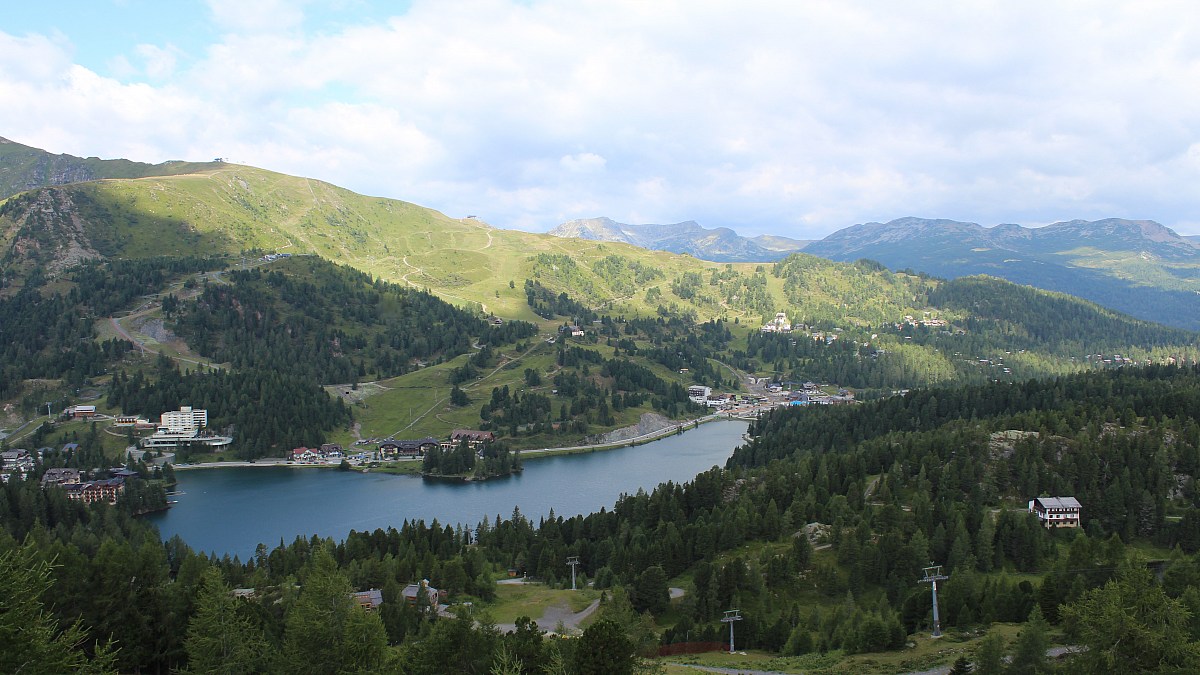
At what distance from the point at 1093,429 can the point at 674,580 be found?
49.7 meters

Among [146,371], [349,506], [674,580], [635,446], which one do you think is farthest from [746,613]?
[146,371]

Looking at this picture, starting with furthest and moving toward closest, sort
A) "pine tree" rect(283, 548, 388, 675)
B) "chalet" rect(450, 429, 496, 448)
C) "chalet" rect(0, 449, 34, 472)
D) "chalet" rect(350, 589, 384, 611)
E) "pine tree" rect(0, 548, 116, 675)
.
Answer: "chalet" rect(450, 429, 496, 448), "chalet" rect(0, 449, 34, 472), "chalet" rect(350, 589, 384, 611), "pine tree" rect(283, 548, 388, 675), "pine tree" rect(0, 548, 116, 675)

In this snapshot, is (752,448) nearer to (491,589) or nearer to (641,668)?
(491,589)

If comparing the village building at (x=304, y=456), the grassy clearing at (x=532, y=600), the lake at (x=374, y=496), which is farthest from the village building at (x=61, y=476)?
the grassy clearing at (x=532, y=600)

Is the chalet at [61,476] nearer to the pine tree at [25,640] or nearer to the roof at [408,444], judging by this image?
the roof at [408,444]

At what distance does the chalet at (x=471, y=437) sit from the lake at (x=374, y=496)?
1169 cm

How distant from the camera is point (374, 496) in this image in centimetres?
11562

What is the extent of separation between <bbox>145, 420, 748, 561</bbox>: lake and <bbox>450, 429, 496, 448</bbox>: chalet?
1169 centimetres

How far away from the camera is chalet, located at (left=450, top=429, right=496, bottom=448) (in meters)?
147

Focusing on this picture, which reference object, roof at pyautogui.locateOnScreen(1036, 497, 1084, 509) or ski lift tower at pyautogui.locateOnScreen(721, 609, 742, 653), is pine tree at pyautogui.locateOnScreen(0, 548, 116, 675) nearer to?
ski lift tower at pyautogui.locateOnScreen(721, 609, 742, 653)

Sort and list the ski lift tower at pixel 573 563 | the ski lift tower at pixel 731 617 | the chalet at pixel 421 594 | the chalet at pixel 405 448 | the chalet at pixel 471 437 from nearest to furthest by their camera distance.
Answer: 1. the ski lift tower at pixel 731 617
2. the chalet at pixel 421 594
3. the ski lift tower at pixel 573 563
4. the chalet at pixel 405 448
5. the chalet at pixel 471 437

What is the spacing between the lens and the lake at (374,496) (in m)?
97.9

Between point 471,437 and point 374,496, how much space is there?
34.7 meters

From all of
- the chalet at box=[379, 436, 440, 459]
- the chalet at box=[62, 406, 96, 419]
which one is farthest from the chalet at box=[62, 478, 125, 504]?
the chalet at box=[379, 436, 440, 459]
